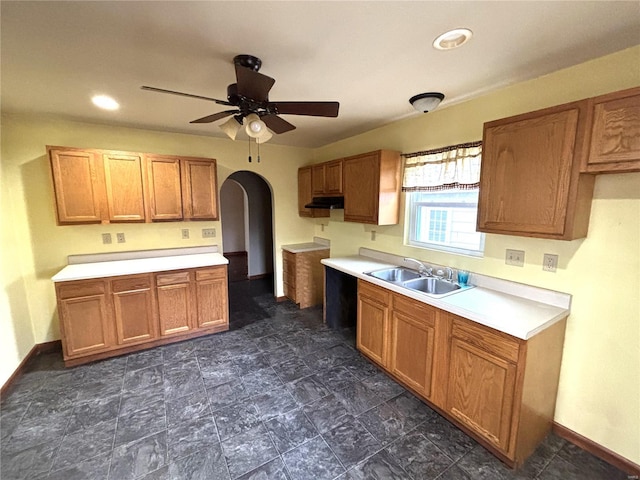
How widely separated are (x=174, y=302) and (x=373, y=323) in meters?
2.18

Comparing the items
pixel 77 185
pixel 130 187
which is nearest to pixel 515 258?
pixel 130 187

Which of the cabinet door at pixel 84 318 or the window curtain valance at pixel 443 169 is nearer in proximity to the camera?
the window curtain valance at pixel 443 169

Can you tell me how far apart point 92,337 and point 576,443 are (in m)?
4.08

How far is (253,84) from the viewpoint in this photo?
1.48m

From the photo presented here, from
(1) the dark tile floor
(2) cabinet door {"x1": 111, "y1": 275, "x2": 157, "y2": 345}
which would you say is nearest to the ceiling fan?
(2) cabinet door {"x1": 111, "y1": 275, "x2": 157, "y2": 345}

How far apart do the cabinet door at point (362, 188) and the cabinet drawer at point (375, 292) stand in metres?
0.70

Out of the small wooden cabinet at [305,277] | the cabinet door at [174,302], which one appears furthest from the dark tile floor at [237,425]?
the small wooden cabinet at [305,277]

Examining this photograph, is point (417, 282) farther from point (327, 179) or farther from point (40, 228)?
point (40, 228)

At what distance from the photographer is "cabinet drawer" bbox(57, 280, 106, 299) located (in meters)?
2.57

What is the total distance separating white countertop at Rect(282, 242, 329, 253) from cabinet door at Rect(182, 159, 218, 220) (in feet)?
3.96

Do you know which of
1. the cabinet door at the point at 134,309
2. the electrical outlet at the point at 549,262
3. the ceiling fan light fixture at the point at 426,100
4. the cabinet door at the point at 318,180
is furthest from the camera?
the cabinet door at the point at 318,180

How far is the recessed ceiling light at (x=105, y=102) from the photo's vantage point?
2.27 meters

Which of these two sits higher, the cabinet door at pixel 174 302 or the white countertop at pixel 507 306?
the white countertop at pixel 507 306

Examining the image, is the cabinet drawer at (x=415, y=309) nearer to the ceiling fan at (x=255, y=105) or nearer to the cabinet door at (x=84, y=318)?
the ceiling fan at (x=255, y=105)
